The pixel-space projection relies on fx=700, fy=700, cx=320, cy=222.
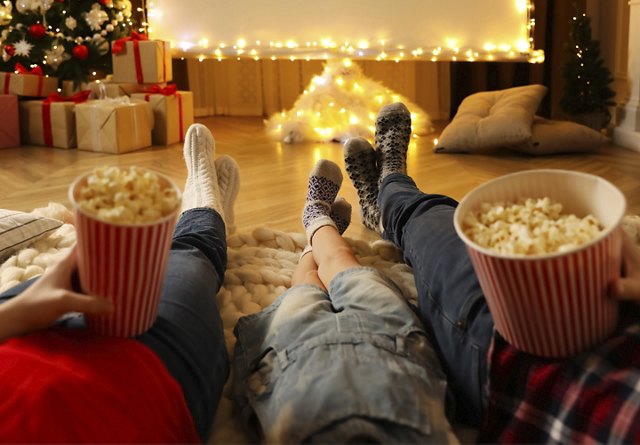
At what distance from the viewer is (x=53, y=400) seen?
0.64 metres

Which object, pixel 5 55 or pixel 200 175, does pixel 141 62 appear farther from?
pixel 200 175

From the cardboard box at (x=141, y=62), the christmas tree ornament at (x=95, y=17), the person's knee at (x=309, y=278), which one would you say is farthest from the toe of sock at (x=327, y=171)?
the christmas tree ornament at (x=95, y=17)

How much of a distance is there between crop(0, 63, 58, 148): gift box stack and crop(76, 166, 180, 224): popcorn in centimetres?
242

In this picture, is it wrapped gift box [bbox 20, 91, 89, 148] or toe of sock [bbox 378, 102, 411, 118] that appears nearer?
toe of sock [bbox 378, 102, 411, 118]

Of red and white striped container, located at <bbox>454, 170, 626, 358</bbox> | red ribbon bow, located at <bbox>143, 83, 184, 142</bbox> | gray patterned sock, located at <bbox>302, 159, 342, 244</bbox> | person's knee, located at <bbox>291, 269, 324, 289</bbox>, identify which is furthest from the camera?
red ribbon bow, located at <bbox>143, 83, 184, 142</bbox>

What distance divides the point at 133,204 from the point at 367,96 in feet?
8.33

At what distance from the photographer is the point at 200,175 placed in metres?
1.52

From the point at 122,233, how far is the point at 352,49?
2.52 m

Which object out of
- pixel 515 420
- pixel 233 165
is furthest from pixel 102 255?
pixel 233 165

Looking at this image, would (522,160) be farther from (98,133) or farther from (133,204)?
(133,204)

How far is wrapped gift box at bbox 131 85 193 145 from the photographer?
2939 millimetres

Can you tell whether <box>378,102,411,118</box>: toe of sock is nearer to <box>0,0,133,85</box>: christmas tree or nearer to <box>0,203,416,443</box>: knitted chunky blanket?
<box>0,203,416,443</box>: knitted chunky blanket

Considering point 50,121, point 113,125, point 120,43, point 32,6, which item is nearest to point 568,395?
point 113,125

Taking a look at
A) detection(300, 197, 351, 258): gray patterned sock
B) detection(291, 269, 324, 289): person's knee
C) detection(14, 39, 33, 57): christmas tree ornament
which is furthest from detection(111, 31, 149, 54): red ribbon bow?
detection(291, 269, 324, 289): person's knee
